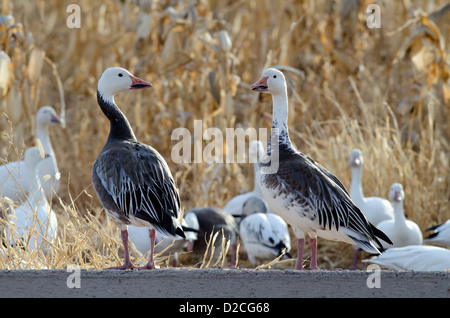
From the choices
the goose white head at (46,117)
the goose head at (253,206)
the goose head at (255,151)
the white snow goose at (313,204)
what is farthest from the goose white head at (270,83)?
the goose white head at (46,117)

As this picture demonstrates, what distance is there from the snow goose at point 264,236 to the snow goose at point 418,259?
102 cm

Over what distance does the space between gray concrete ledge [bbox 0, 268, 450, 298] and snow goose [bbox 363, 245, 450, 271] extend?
180cm

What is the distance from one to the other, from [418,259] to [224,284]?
2.53m

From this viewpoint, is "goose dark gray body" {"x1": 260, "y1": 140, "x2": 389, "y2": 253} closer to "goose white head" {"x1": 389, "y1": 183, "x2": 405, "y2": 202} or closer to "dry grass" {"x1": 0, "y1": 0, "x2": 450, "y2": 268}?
"goose white head" {"x1": 389, "y1": 183, "x2": 405, "y2": 202}

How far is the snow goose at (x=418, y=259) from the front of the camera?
5.90m

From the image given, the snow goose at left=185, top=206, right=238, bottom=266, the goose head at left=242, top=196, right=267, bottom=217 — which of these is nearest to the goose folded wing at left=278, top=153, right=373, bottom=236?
the snow goose at left=185, top=206, right=238, bottom=266

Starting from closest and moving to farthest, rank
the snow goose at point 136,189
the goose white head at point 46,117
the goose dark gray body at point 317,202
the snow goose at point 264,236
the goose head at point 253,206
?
the snow goose at point 136,189
the goose dark gray body at point 317,202
the snow goose at point 264,236
the goose head at point 253,206
the goose white head at point 46,117

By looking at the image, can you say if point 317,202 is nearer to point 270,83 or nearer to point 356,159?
point 270,83

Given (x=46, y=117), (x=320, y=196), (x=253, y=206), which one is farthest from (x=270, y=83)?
(x=46, y=117)

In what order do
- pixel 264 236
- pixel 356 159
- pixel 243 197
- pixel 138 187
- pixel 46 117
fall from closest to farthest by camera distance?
pixel 138 187, pixel 264 236, pixel 356 159, pixel 243 197, pixel 46 117

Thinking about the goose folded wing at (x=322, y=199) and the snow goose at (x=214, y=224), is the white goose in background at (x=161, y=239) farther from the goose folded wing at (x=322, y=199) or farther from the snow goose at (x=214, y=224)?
the goose folded wing at (x=322, y=199)

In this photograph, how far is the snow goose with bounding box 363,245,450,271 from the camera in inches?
232

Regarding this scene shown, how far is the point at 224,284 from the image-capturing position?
4.11m
